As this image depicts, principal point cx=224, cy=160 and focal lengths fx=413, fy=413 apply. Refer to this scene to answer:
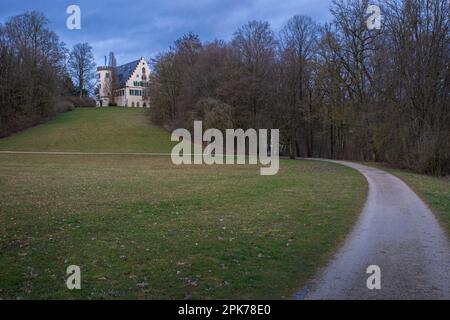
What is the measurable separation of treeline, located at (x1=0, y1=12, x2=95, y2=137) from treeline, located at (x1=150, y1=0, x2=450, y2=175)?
16.3 metres

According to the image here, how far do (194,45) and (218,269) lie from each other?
62.9m

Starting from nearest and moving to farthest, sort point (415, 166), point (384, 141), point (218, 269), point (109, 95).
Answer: point (218, 269) < point (415, 166) < point (384, 141) < point (109, 95)

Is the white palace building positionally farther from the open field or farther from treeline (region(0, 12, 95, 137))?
the open field

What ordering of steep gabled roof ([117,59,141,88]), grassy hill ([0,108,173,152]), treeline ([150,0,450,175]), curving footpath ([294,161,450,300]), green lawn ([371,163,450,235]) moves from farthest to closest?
1. steep gabled roof ([117,59,141,88])
2. grassy hill ([0,108,173,152])
3. treeline ([150,0,450,175])
4. green lawn ([371,163,450,235])
5. curving footpath ([294,161,450,300])

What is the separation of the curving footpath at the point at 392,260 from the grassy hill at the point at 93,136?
46223 millimetres

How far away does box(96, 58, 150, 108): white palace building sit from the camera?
10814cm

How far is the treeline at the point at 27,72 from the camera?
59125 millimetres

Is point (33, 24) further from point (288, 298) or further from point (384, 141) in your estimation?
point (288, 298)

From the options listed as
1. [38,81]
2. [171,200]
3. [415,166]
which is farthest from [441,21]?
[38,81]

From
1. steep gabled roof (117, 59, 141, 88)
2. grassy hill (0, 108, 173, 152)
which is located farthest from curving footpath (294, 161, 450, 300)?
steep gabled roof (117, 59, 141, 88)

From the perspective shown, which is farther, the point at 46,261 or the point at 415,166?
the point at 415,166

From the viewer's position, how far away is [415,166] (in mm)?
30016

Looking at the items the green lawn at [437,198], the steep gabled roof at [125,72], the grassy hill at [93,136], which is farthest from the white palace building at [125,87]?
the green lawn at [437,198]

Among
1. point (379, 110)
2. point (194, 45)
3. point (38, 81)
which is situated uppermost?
point (194, 45)
